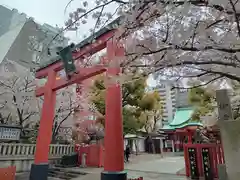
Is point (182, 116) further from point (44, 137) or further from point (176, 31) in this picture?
point (176, 31)

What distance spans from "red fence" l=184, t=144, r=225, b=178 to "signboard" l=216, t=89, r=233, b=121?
3.55 meters

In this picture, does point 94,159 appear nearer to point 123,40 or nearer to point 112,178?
point 112,178

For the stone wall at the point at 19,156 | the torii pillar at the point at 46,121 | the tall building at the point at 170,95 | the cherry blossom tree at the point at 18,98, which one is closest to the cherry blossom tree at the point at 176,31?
the tall building at the point at 170,95

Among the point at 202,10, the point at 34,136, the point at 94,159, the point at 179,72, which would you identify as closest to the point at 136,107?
the point at 94,159

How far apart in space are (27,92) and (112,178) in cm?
893

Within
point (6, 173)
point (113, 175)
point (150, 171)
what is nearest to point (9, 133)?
point (6, 173)

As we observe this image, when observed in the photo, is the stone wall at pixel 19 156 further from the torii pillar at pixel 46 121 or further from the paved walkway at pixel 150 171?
the torii pillar at pixel 46 121

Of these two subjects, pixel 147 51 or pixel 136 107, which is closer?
pixel 147 51

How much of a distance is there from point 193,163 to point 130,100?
642 centimetres

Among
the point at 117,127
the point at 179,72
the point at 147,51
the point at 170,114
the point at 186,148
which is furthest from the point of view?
the point at 170,114

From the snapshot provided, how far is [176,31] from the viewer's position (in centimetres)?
241

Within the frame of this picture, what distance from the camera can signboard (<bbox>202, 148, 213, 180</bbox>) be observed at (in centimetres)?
633

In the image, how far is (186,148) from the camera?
7484 millimetres

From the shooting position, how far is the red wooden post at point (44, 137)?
7168mm
